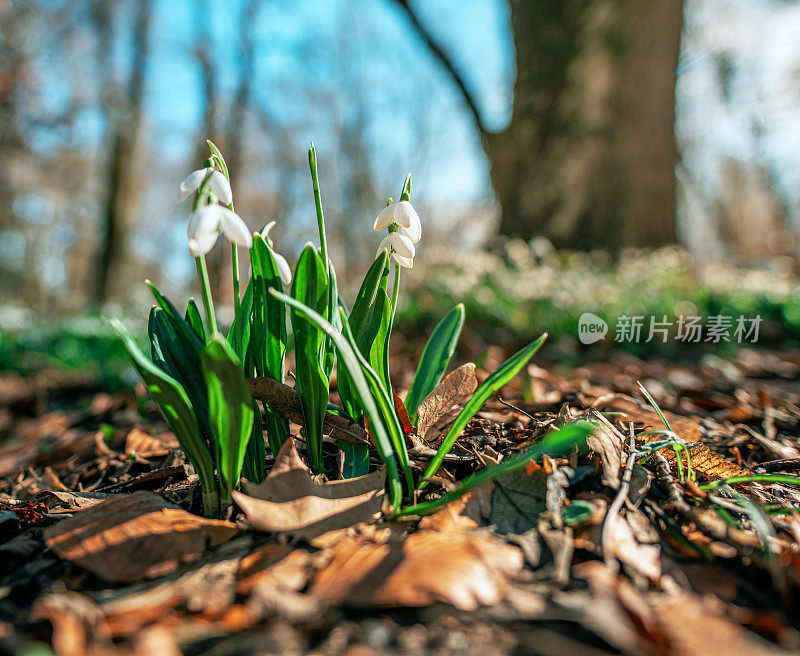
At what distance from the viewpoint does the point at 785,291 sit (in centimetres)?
602

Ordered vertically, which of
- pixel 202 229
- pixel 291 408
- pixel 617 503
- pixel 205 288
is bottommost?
pixel 617 503

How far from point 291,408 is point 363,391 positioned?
9.7 inches

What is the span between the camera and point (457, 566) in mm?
754

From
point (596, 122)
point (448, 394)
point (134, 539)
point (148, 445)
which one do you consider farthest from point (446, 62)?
point (134, 539)

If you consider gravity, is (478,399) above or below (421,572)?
above

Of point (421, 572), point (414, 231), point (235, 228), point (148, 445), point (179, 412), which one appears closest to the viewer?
point (421, 572)

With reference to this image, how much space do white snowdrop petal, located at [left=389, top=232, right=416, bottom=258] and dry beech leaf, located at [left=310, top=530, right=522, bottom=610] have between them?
0.52m

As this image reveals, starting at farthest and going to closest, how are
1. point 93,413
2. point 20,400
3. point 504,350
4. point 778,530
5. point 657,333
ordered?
point 657,333 → point 504,350 → point 20,400 → point 93,413 → point 778,530

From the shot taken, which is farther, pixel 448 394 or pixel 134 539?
pixel 448 394

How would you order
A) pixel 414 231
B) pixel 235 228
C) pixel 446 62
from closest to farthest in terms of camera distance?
pixel 235 228
pixel 414 231
pixel 446 62

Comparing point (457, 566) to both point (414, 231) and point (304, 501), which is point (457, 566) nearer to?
point (304, 501)

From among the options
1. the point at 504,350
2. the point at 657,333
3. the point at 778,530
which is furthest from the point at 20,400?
the point at 657,333

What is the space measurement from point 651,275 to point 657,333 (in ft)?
3.29

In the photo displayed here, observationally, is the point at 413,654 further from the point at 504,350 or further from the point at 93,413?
Answer: the point at 504,350
